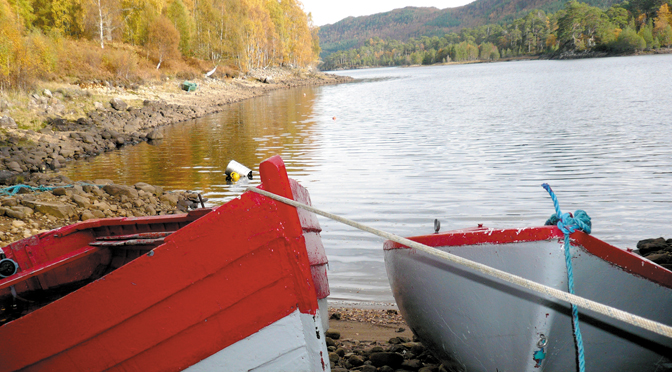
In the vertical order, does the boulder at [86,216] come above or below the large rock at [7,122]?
below

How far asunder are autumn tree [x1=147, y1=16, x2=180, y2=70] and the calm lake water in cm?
2324

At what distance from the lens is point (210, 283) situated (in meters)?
2.80

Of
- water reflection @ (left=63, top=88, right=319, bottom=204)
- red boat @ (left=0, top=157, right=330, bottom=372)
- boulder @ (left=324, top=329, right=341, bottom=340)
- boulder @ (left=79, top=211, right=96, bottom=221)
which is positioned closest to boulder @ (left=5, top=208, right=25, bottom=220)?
boulder @ (left=79, top=211, right=96, bottom=221)

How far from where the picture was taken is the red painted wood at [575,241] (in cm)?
251

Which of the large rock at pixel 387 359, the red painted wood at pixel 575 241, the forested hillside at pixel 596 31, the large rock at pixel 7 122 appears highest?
the forested hillside at pixel 596 31

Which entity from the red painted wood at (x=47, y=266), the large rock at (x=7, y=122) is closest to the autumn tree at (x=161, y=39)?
the large rock at (x=7, y=122)

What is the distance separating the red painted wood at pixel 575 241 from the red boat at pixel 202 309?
982mm

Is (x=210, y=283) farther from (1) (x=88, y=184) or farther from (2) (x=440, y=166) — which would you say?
(2) (x=440, y=166)

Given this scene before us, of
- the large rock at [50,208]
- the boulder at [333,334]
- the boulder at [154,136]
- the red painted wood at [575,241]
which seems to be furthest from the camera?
the boulder at [154,136]

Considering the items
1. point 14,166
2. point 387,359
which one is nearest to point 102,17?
point 14,166

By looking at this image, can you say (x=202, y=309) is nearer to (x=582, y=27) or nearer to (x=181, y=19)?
(x=181, y=19)

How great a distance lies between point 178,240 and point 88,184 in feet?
27.1

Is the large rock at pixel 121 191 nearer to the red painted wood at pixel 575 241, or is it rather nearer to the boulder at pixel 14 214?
the boulder at pixel 14 214

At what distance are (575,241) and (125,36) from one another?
54493 mm
